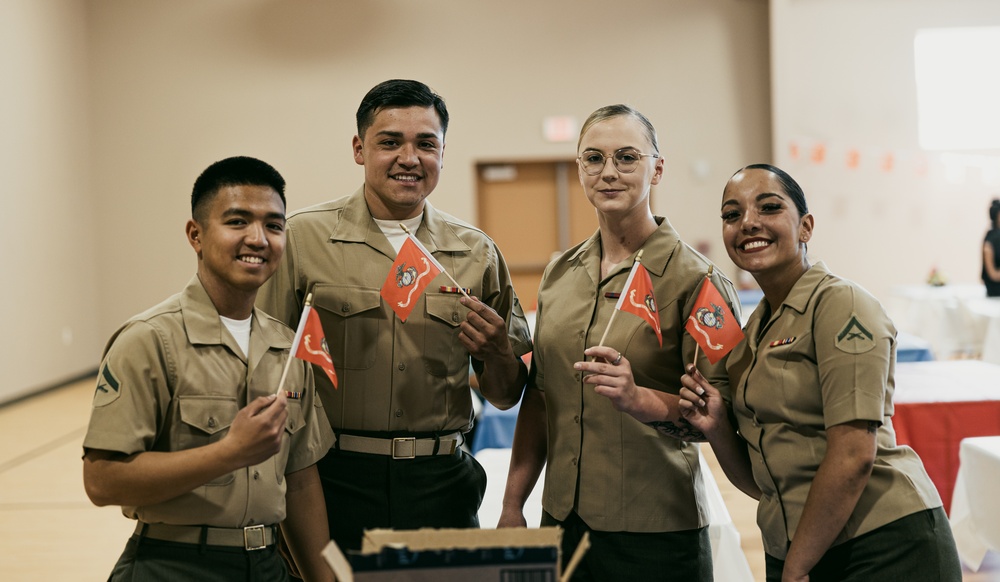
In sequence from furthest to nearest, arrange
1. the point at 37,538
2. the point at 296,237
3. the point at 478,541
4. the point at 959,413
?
the point at 37,538, the point at 959,413, the point at 296,237, the point at 478,541

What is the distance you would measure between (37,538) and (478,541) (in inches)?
171

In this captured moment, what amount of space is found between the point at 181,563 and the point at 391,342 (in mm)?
784

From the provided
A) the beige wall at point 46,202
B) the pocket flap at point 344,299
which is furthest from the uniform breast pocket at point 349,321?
the beige wall at point 46,202

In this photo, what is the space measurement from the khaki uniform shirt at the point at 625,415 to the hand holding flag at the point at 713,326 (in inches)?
3.7

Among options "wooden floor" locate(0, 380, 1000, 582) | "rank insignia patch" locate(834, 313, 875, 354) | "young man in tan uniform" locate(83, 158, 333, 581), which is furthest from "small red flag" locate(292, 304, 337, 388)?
"wooden floor" locate(0, 380, 1000, 582)

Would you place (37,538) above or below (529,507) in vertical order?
below

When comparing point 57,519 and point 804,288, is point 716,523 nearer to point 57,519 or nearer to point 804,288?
point 804,288

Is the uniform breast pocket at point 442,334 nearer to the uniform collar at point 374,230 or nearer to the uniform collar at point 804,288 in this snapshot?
the uniform collar at point 374,230

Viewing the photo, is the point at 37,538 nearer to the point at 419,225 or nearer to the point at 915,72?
the point at 419,225

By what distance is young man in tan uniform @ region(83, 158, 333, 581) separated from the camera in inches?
62.2

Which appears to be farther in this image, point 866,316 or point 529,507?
point 529,507

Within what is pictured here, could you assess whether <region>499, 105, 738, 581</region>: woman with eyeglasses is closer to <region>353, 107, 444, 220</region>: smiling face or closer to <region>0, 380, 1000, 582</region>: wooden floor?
<region>353, 107, 444, 220</region>: smiling face

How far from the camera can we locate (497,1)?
34.1 feet

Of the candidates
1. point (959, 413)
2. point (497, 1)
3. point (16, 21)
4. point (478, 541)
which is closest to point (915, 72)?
point (497, 1)
